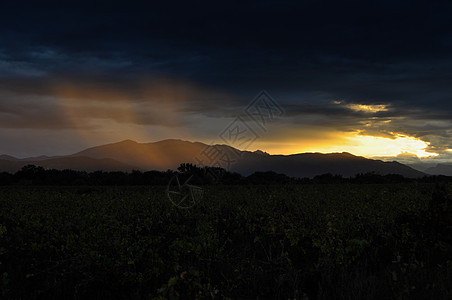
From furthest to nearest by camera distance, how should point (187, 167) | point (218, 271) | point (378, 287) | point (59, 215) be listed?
1. point (187, 167)
2. point (59, 215)
3. point (218, 271)
4. point (378, 287)

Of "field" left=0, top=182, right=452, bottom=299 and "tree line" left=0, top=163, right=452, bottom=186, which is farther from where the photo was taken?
"tree line" left=0, top=163, right=452, bottom=186

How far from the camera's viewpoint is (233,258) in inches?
291

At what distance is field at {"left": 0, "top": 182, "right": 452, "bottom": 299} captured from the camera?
6.53m

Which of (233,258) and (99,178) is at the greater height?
(99,178)

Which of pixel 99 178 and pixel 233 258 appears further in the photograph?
pixel 99 178

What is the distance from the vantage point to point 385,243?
29.5ft

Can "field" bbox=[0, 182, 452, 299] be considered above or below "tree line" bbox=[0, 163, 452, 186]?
below

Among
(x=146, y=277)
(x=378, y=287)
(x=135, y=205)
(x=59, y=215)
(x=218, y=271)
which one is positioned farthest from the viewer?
(x=135, y=205)

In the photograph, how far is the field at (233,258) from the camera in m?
6.53

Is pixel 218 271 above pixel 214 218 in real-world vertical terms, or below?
below

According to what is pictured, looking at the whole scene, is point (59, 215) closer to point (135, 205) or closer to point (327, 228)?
point (135, 205)

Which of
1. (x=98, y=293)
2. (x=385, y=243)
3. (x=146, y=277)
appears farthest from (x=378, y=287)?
(x=98, y=293)

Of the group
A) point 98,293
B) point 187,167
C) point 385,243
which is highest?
point 187,167

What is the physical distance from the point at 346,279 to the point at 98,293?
448cm
